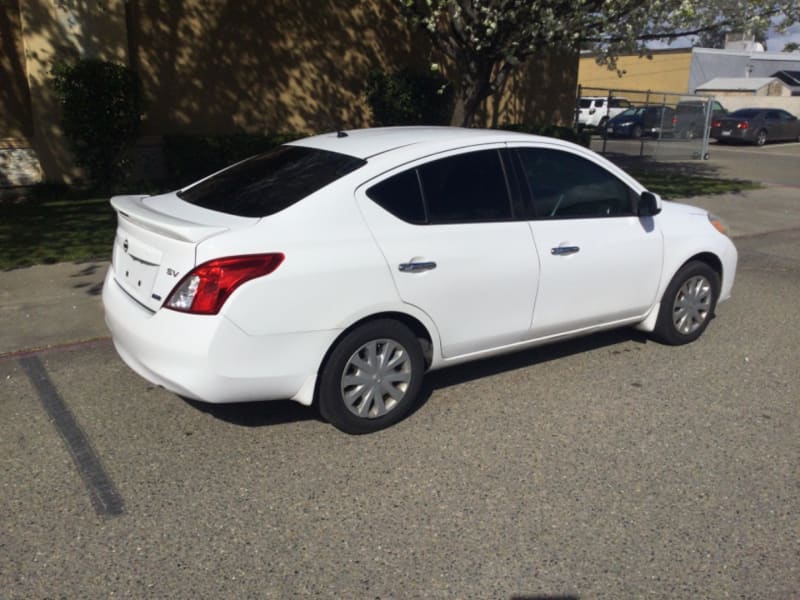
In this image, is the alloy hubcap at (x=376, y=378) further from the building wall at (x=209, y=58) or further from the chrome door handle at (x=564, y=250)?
the building wall at (x=209, y=58)

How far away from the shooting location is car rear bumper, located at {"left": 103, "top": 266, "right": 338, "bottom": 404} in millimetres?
3855

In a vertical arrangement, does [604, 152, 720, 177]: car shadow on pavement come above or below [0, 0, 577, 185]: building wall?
below

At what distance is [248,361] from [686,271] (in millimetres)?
3540

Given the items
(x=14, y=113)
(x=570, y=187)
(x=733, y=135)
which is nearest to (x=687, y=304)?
(x=570, y=187)

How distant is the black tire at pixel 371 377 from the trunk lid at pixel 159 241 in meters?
0.87

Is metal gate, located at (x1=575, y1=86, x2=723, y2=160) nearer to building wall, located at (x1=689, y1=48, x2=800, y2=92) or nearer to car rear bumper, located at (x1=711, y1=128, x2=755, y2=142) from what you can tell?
car rear bumper, located at (x1=711, y1=128, x2=755, y2=142)

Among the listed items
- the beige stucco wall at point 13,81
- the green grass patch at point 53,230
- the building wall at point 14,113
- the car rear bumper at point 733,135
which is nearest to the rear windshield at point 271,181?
the green grass patch at point 53,230

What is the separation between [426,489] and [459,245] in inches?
57.3

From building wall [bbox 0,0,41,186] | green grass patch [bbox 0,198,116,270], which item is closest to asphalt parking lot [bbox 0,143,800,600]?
green grass patch [bbox 0,198,116,270]

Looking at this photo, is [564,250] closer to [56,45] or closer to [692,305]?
[692,305]

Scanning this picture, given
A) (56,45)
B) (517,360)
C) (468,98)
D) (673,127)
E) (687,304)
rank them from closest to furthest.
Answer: (517,360), (687,304), (56,45), (468,98), (673,127)

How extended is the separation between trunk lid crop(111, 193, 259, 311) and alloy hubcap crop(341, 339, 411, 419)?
3.13 feet

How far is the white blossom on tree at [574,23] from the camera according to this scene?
10.6 meters

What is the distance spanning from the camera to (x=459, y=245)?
4.55 meters
